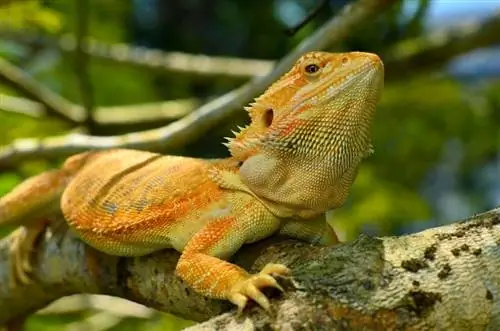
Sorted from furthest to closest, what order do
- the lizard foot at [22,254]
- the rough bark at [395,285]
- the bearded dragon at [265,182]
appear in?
1. the lizard foot at [22,254]
2. the bearded dragon at [265,182]
3. the rough bark at [395,285]

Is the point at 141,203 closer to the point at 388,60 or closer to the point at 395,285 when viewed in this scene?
the point at 395,285

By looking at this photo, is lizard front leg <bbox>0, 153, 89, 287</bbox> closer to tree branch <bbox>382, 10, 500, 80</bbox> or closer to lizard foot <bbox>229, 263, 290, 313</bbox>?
lizard foot <bbox>229, 263, 290, 313</bbox>

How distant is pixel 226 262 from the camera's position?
2018mm

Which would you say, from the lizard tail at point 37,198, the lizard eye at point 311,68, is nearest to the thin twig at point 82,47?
the lizard tail at point 37,198

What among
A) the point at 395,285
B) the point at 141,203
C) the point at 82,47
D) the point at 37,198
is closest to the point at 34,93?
the point at 82,47

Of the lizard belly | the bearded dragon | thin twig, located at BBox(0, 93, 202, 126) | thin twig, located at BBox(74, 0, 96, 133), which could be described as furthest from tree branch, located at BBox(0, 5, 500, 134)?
the bearded dragon

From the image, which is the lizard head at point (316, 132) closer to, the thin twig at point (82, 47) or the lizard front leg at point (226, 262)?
the lizard front leg at point (226, 262)

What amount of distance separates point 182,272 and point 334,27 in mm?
1186

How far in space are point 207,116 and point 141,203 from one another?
2.79 ft

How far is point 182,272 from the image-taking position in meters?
2.06

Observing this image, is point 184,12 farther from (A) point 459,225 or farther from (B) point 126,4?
(A) point 459,225

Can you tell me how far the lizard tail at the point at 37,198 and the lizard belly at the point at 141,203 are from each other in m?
0.24

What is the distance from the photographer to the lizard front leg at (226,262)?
1.74m

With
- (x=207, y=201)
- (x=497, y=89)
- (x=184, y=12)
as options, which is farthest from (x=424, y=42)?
(x=184, y=12)
